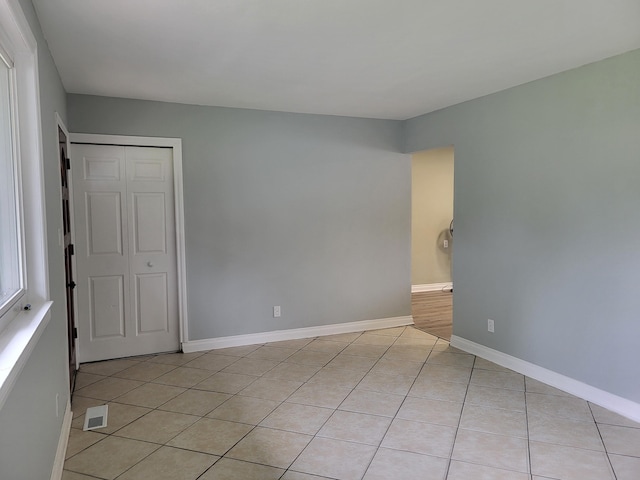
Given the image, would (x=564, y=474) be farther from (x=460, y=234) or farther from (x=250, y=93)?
(x=250, y=93)

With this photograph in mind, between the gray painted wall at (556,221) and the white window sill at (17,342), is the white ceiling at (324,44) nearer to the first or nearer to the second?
the gray painted wall at (556,221)

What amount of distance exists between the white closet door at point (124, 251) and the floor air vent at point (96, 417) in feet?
3.59

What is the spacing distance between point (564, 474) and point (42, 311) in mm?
2634

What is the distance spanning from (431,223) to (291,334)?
357cm

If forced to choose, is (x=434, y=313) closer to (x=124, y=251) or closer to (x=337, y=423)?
(x=337, y=423)

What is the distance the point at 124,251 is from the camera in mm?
4020

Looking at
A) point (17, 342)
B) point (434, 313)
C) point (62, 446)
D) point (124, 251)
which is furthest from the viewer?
point (434, 313)

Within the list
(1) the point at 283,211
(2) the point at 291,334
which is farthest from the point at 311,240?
(2) the point at 291,334

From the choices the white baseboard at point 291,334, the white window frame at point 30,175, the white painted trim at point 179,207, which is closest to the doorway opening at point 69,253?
the white painted trim at point 179,207

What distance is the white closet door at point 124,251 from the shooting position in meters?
3.88

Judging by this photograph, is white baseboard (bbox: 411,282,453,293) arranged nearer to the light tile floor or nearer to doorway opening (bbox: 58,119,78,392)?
the light tile floor

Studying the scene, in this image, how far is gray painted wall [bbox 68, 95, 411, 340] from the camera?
4.16 m

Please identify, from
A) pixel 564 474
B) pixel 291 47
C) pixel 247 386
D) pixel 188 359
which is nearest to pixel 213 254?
pixel 188 359

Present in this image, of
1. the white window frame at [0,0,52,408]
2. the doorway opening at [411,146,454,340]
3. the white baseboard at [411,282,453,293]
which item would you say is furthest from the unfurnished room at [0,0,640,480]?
A: the doorway opening at [411,146,454,340]
